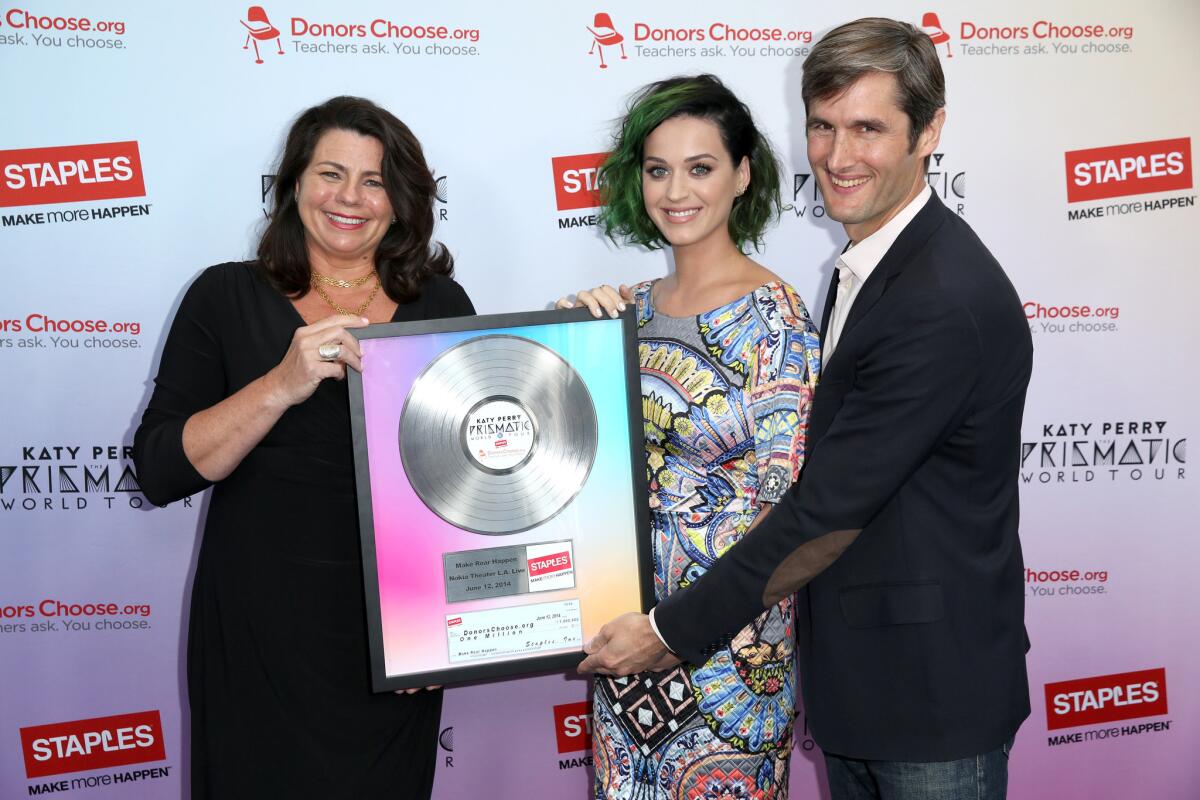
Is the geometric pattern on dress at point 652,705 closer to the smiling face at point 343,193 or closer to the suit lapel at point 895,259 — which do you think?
the suit lapel at point 895,259

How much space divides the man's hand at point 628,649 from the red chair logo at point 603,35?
1697 mm

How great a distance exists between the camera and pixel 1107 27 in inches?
111

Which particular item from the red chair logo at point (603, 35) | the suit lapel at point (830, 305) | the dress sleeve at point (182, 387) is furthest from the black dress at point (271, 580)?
the red chair logo at point (603, 35)

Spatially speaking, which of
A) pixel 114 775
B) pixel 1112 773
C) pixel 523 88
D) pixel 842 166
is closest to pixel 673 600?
pixel 842 166

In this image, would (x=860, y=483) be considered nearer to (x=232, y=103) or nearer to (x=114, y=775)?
(x=232, y=103)

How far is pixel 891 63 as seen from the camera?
58.2 inches

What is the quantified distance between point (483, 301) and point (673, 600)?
139 centimetres

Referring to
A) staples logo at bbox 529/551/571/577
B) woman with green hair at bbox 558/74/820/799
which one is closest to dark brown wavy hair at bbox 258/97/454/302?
woman with green hair at bbox 558/74/820/799

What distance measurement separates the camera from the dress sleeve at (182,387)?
1.66 metres

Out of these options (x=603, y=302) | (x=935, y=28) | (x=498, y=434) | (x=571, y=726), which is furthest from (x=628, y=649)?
(x=935, y=28)

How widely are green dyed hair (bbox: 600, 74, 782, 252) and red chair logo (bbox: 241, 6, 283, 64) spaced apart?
45.8 inches

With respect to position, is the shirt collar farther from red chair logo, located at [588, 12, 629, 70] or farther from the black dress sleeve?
red chair logo, located at [588, 12, 629, 70]

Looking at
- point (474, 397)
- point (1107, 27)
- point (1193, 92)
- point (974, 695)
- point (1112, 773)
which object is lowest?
point (1112, 773)

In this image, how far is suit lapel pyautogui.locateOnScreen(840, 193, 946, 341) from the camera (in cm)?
144
